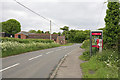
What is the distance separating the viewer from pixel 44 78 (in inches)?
300

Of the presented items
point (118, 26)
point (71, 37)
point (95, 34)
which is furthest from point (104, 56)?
point (71, 37)

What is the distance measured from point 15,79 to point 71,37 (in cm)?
9534

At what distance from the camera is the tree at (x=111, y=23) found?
1395cm

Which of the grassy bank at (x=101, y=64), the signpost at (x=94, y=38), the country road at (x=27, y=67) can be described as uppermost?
the signpost at (x=94, y=38)

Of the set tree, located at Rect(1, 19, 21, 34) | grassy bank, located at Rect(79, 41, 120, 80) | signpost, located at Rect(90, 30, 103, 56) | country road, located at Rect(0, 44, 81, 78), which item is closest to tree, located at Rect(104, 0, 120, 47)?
signpost, located at Rect(90, 30, 103, 56)

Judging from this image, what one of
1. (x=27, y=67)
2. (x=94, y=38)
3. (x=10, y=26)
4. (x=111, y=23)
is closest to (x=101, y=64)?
(x=27, y=67)

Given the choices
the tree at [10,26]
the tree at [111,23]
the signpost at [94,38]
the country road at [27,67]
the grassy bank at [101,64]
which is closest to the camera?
the grassy bank at [101,64]

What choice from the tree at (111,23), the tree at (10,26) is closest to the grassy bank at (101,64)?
the tree at (111,23)

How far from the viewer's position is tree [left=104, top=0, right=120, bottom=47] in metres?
13.9

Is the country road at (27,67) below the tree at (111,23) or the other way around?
below

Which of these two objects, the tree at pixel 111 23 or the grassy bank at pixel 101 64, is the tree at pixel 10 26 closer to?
the tree at pixel 111 23

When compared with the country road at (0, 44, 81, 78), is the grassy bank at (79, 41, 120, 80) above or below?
above

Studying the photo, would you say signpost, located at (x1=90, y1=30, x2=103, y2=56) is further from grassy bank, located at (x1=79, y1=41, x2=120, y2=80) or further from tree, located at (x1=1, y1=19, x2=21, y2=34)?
tree, located at (x1=1, y1=19, x2=21, y2=34)

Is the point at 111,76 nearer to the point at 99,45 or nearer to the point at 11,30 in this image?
the point at 99,45
